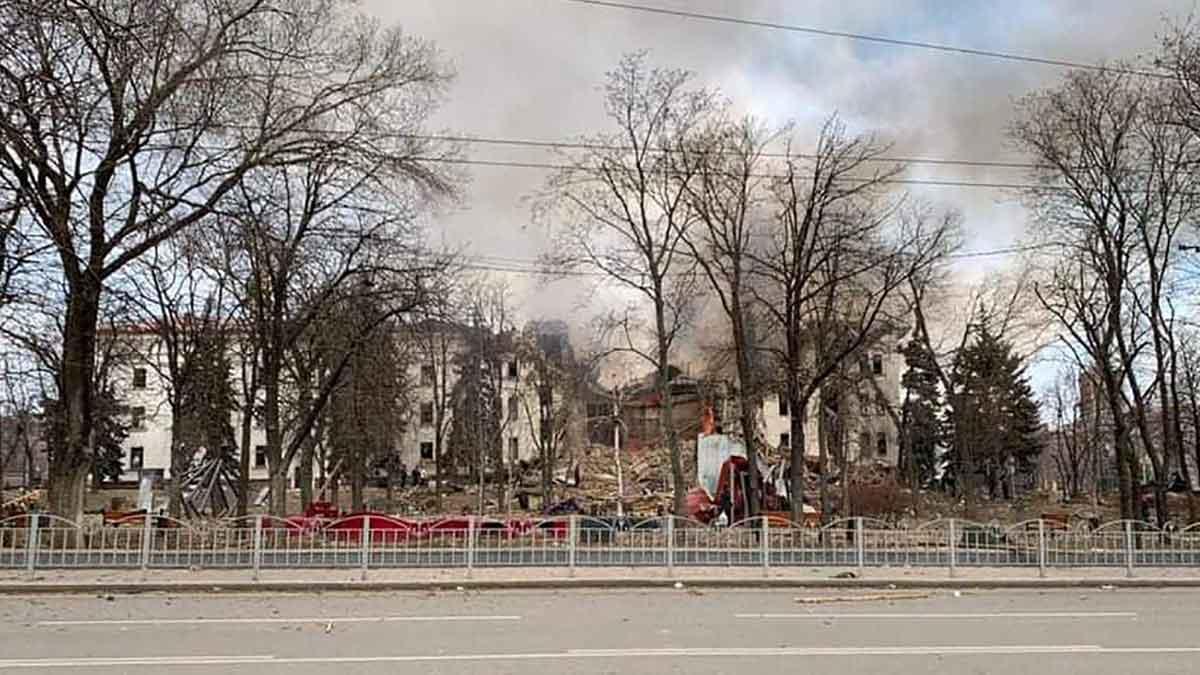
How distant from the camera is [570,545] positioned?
19.7 metres

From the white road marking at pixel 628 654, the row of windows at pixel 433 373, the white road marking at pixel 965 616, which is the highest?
the row of windows at pixel 433 373

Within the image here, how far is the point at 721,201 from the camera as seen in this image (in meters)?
34.0

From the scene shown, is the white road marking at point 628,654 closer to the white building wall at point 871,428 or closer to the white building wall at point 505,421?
the white building wall at point 871,428

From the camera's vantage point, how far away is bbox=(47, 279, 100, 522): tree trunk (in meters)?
24.1

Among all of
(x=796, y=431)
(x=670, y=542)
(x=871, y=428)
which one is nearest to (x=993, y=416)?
(x=871, y=428)

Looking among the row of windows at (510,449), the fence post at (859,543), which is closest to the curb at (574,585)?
the fence post at (859,543)

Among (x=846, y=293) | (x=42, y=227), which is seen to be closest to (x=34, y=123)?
(x=42, y=227)

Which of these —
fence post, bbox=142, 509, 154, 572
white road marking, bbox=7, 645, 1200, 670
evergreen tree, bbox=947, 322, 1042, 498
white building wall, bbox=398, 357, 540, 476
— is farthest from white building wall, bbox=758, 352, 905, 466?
white road marking, bbox=7, 645, 1200, 670

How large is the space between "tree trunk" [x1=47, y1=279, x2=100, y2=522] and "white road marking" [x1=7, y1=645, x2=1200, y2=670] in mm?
15556

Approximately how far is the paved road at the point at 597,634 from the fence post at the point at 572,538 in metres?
2.27

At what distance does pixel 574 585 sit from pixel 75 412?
42.4 ft

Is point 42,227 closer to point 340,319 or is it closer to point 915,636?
point 915,636

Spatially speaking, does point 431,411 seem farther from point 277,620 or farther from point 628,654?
point 628,654

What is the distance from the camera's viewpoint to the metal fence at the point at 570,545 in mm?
19250
